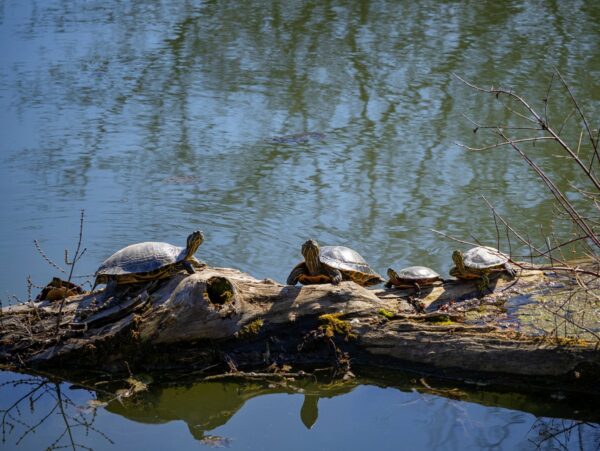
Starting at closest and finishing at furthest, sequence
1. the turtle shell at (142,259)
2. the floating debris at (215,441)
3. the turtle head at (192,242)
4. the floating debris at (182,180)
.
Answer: the floating debris at (215,441) < the turtle shell at (142,259) < the turtle head at (192,242) < the floating debris at (182,180)

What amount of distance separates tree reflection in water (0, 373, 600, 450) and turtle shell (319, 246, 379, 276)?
78cm

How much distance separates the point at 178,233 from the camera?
6.18m

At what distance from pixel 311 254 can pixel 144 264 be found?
0.92 metres

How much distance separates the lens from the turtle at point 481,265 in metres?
4.64

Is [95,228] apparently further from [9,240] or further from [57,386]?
[57,386]

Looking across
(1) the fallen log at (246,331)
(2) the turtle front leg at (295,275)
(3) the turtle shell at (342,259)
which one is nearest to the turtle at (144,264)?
(1) the fallen log at (246,331)

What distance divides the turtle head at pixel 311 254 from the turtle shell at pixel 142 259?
0.67 m

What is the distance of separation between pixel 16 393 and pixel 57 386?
0.65 ft

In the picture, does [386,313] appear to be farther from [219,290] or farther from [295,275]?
[219,290]

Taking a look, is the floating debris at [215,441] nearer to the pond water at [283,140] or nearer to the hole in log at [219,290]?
the pond water at [283,140]

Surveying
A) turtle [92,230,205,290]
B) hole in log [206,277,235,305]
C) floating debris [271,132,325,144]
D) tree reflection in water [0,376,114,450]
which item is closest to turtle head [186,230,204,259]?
turtle [92,230,205,290]

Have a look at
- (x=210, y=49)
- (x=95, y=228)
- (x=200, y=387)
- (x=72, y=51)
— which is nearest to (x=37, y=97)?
(x=72, y=51)

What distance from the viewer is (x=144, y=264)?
4441mm

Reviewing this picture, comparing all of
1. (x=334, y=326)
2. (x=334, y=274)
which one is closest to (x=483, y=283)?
(x=334, y=274)
